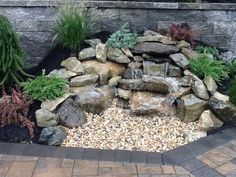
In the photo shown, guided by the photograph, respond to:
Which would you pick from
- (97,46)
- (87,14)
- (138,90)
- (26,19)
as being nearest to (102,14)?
(87,14)

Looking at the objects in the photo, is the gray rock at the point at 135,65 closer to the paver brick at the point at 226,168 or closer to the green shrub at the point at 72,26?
the green shrub at the point at 72,26

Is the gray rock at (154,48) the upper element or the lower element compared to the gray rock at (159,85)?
upper

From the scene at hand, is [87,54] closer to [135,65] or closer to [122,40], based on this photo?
[122,40]

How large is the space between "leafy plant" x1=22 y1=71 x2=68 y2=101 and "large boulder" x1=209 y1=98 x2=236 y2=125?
154cm

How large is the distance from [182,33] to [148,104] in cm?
118

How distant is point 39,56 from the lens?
4.70m

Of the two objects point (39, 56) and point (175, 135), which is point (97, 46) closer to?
point (39, 56)

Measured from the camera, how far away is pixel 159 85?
12.3 ft

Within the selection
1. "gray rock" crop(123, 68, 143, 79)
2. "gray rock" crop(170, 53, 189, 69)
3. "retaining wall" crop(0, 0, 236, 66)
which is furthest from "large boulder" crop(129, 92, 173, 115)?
"retaining wall" crop(0, 0, 236, 66)

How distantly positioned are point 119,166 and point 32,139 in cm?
89

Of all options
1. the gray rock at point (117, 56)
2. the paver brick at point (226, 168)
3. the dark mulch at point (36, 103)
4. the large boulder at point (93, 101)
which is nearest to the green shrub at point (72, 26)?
the dark mulch at point (36, 103)

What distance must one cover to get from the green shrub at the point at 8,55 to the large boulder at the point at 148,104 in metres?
1.28

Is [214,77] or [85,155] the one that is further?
[214,77]

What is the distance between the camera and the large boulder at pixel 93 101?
3686 mm
